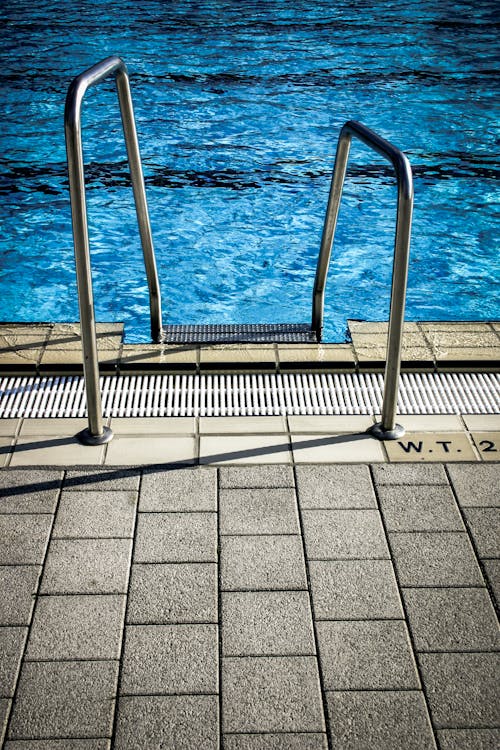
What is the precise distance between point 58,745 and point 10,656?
0.33 meters

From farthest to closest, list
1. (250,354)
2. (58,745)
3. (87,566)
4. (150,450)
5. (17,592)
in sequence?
(250,354) < (150,450) < (87,566) < (17,592) < (58,745)

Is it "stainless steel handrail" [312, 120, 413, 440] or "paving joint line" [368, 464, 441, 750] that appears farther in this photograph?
"stainless steel handrail" [312, 120, 413, 440]

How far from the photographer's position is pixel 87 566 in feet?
7.82

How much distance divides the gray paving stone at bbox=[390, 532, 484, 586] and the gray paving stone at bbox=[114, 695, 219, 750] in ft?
2.51

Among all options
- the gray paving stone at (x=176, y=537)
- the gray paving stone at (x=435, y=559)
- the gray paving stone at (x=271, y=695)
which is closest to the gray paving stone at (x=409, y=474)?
the gray paving stone at (x=435, y=559)

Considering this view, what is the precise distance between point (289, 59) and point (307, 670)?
989 cm

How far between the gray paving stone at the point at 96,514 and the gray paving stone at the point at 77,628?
0.96 feet

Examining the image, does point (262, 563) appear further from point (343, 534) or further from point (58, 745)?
point (58, 745)

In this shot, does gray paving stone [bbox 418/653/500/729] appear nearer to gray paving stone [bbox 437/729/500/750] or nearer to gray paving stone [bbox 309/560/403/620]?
gray paving stone [bbox 437/729/500/750]

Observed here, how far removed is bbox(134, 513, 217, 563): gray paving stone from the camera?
2426 millimetres

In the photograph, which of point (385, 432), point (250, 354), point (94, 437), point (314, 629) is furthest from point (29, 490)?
point (385, 432)

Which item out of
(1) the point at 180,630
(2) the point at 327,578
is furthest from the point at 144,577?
(2) the point at 327,578

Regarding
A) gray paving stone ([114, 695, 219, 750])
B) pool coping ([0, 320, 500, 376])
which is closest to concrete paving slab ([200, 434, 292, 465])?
pool coping ([0, 320, 500, 376])

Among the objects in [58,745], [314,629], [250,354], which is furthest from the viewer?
[250,354]
